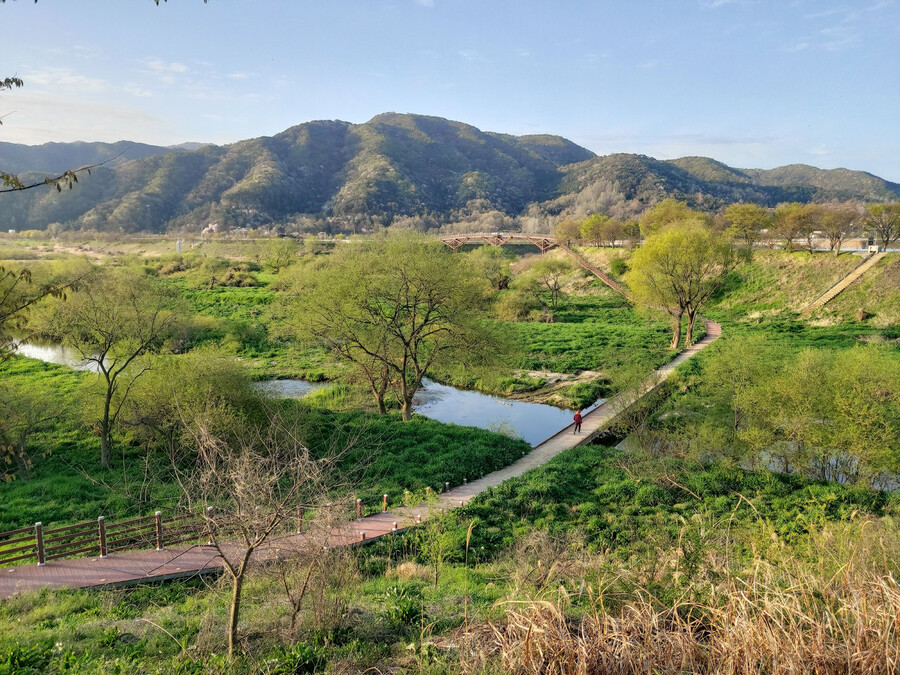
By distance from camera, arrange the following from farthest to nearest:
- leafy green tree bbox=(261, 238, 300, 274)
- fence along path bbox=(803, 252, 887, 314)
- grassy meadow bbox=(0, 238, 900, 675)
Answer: leafy green tree bbox=(261, 238, 300, 274) → fence along path bbox=(803, 252, 887, 314) → grassy meadow bbox=(0, 238, 900, 675)

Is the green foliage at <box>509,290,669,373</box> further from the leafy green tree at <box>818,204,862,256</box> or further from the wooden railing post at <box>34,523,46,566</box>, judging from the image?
the wooden railing post at <box>34,523,46,566</box>

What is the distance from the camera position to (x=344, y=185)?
528 feet

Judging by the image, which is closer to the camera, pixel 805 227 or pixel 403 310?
pixel 403 310

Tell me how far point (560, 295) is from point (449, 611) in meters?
56.2

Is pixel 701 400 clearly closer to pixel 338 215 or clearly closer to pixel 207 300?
pixel 207 300

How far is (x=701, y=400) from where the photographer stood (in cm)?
2319

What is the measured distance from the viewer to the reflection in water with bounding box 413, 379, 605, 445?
26.0m

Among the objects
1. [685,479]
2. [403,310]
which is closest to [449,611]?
[685,479]

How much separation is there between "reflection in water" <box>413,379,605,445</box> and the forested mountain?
105m

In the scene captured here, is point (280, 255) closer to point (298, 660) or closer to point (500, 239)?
point (500, 239)

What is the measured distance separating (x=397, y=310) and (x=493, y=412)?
904 cm

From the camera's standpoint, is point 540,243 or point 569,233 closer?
point 569,233

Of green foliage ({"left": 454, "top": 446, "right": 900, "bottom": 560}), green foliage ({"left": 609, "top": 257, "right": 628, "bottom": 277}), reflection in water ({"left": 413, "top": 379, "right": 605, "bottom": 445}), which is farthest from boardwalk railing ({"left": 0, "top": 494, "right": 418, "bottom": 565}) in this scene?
green foliage ({"left": 609, "top": 257, "right": 628, "bottom": 277})

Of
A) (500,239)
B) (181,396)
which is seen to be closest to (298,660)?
(181,396)
